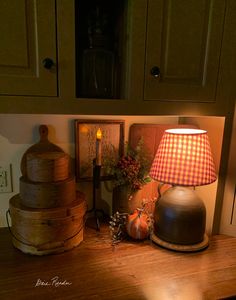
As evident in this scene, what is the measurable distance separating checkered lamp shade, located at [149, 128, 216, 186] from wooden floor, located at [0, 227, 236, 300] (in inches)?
12.3

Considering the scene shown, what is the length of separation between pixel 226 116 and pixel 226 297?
67 cm

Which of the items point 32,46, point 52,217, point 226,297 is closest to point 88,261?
point 52,217

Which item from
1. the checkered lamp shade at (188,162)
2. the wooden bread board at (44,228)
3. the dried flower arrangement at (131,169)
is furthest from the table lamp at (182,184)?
the wooden bread board at (44,228)

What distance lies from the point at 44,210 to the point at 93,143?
16.0 inches

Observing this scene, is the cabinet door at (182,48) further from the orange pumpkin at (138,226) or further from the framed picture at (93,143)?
the orange pumpkin at (138,226)

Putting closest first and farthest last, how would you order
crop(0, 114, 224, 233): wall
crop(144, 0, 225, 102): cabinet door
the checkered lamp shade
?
crop(144, 0, 225, 102): cabinet door, the checkered lamp shade, crop(0, 114, 224, 233): wall

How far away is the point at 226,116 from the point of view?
0.98 m

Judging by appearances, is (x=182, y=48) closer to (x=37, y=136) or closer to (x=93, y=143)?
(x=93, y=143)

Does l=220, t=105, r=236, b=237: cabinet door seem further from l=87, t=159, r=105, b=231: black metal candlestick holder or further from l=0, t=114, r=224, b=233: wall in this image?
l=87, t=159, r=105, b=231: black metal candlestick holder

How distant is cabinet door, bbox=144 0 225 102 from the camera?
31.0 inches

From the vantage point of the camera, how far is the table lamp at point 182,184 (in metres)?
0.91

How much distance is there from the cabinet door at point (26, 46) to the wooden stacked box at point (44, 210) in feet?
0.95

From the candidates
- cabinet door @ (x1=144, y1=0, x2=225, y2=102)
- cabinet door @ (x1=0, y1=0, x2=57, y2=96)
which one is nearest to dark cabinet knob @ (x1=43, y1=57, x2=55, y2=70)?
cabinet door @ (x1=0, y1=0, x2=57, y2=96)

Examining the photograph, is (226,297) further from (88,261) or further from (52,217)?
(52,217)
